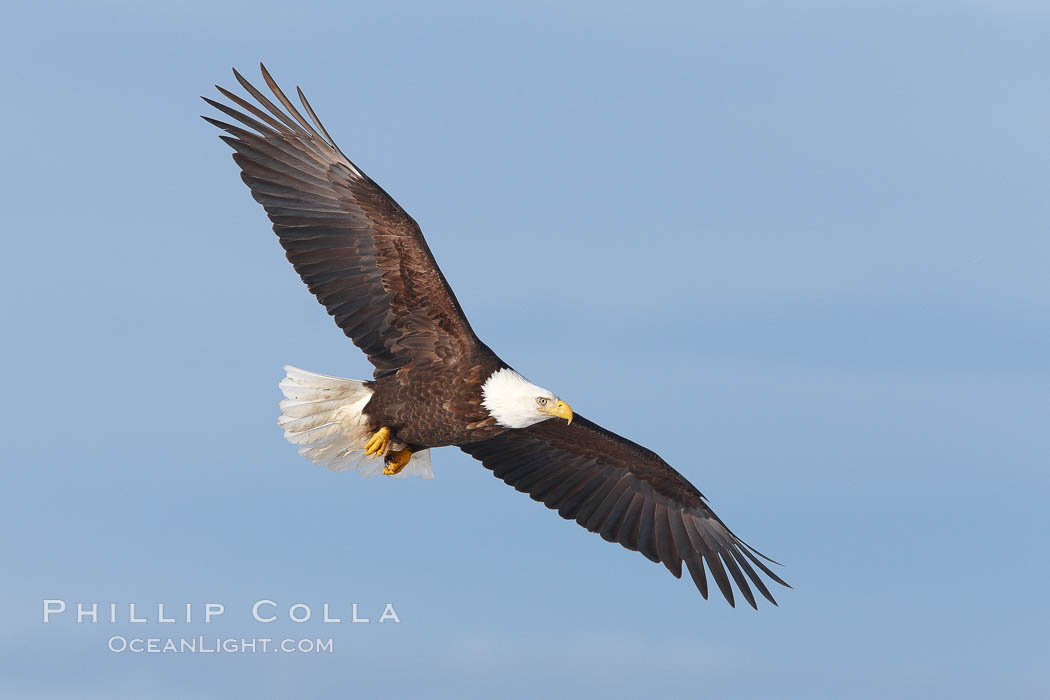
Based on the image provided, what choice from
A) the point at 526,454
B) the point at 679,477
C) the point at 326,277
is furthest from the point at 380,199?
the point at 679,477

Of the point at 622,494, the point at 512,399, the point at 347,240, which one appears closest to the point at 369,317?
the point at 347,240

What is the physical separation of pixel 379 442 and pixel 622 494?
2.70 metres

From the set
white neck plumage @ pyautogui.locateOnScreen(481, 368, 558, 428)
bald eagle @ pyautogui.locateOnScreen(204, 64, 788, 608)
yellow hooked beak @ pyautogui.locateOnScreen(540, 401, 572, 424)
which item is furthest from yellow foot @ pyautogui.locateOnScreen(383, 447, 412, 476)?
yellow hooked beak @ pyautogui.locateOnScreen(540, 401, 572, 424)

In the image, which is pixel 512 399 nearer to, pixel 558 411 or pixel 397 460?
pixel 558 411

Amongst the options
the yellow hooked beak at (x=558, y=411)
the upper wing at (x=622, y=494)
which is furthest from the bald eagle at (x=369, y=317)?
the upper wing at (x=622, y=494)

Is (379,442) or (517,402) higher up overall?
(379,442)

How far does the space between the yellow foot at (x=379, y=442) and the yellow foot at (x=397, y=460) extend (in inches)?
20.9

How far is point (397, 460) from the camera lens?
44.9 feet

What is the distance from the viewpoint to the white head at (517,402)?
1239 cm

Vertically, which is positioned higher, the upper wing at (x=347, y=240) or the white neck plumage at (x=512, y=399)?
the upper wing at (x=347, y=240)

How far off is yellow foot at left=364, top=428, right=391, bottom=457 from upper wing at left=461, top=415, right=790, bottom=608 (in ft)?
4.77

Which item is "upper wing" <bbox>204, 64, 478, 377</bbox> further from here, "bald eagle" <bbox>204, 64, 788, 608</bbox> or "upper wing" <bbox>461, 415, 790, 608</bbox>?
"upper wing" <bbox>461, 415, 790, 608</bbox>

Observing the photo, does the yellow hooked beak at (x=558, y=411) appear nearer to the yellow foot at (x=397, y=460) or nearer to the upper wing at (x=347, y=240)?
the upper wing at (x=347, y=240)

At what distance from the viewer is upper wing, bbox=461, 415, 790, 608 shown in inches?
566
